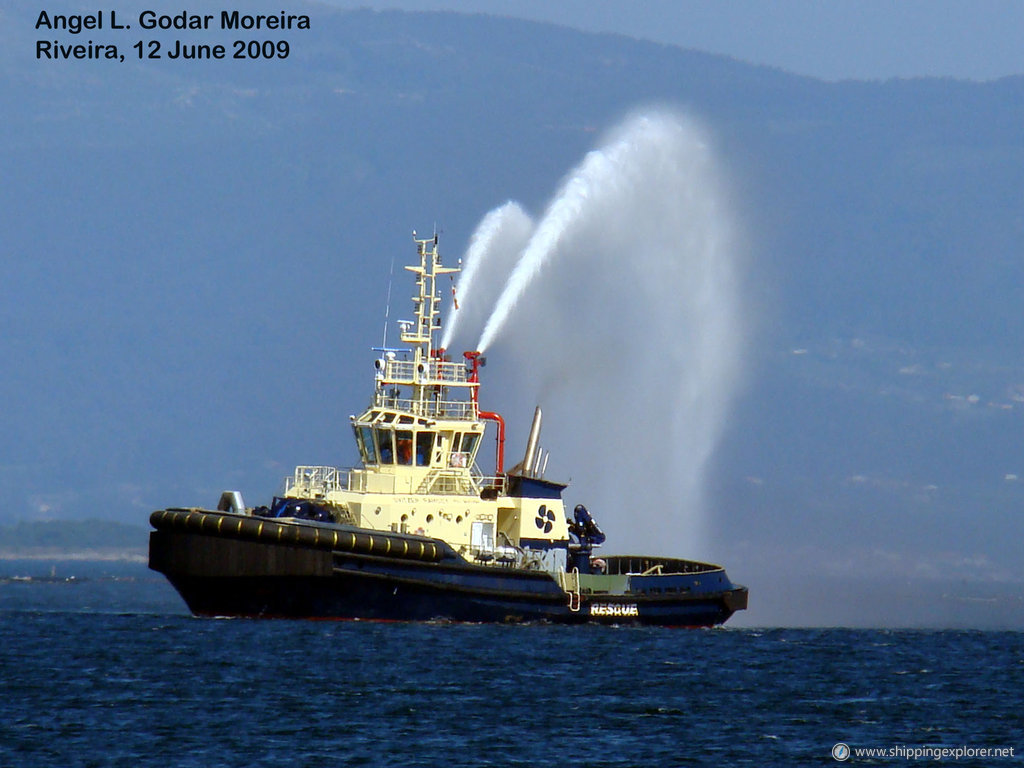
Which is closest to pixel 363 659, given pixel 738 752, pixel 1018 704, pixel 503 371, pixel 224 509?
pixel 224 509

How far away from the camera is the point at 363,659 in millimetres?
38656

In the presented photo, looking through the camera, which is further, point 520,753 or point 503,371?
point 503,371

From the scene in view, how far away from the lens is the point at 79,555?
143625 mm

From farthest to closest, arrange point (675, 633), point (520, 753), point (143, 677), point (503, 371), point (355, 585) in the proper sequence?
1. point (503, 371)
2. point (675, 633)
3. point (355, 585)
4. point (143, 677)
5. point (520, 753)

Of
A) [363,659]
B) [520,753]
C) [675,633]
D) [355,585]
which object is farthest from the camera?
[675,633]

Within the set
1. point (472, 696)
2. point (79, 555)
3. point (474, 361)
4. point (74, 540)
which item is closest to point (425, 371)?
point (474, 361)

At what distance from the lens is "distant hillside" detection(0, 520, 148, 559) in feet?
480

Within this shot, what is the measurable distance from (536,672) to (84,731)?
1045 cm

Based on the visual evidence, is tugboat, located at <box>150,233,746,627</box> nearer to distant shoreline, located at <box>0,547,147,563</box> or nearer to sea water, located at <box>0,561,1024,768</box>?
sea water, located at <box>0,561,1024,768</box>

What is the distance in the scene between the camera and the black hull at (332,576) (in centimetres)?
4172

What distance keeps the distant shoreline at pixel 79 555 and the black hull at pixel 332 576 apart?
99.6m

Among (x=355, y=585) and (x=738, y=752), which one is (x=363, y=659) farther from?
(x=738, y=752)

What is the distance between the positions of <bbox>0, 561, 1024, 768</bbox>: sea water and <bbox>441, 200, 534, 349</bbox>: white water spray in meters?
8.40

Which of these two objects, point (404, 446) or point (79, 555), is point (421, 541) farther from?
point (79, 555)
